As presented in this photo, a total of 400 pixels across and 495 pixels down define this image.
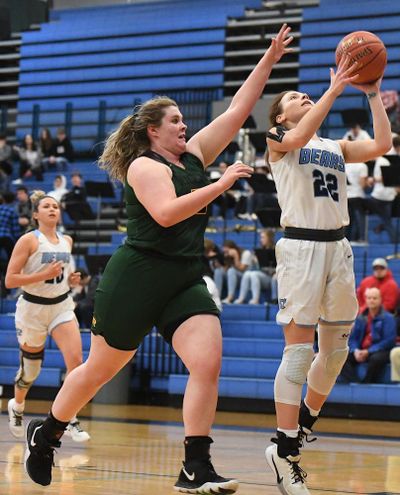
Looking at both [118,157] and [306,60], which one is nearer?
[118,157]

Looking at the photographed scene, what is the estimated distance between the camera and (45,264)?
7352 millimetres

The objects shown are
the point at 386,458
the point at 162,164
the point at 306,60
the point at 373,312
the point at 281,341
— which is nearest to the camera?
the point at 162,164

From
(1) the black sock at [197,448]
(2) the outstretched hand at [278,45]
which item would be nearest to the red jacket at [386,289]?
(2) the outstretched hand at [278,45]

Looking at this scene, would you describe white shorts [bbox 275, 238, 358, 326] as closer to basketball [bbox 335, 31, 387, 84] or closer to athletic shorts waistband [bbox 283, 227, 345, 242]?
athletic shorts waistband [bbox 283, 227, 345, 242]

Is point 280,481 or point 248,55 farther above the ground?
point 248,55

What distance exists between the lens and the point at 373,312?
33.8 ft

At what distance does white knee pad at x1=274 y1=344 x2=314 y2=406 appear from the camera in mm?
4316

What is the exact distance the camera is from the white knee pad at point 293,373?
4.32m

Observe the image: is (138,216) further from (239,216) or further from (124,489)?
(239,216)

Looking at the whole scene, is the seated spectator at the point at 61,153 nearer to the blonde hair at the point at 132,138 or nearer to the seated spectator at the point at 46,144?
the seated spectator at the point at 46,144

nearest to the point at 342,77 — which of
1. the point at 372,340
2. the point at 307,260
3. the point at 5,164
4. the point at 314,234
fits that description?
the point at 314,234

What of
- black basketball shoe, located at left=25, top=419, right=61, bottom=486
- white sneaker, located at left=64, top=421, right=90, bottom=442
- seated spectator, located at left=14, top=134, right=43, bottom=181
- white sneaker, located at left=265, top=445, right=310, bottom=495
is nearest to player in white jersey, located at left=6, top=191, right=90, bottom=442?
white sneaker, located at left=64, top=421, right=90, bottom=442

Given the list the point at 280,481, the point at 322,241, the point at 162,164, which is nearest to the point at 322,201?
the point at 322,241

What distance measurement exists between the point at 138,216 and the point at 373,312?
663 centimetres
